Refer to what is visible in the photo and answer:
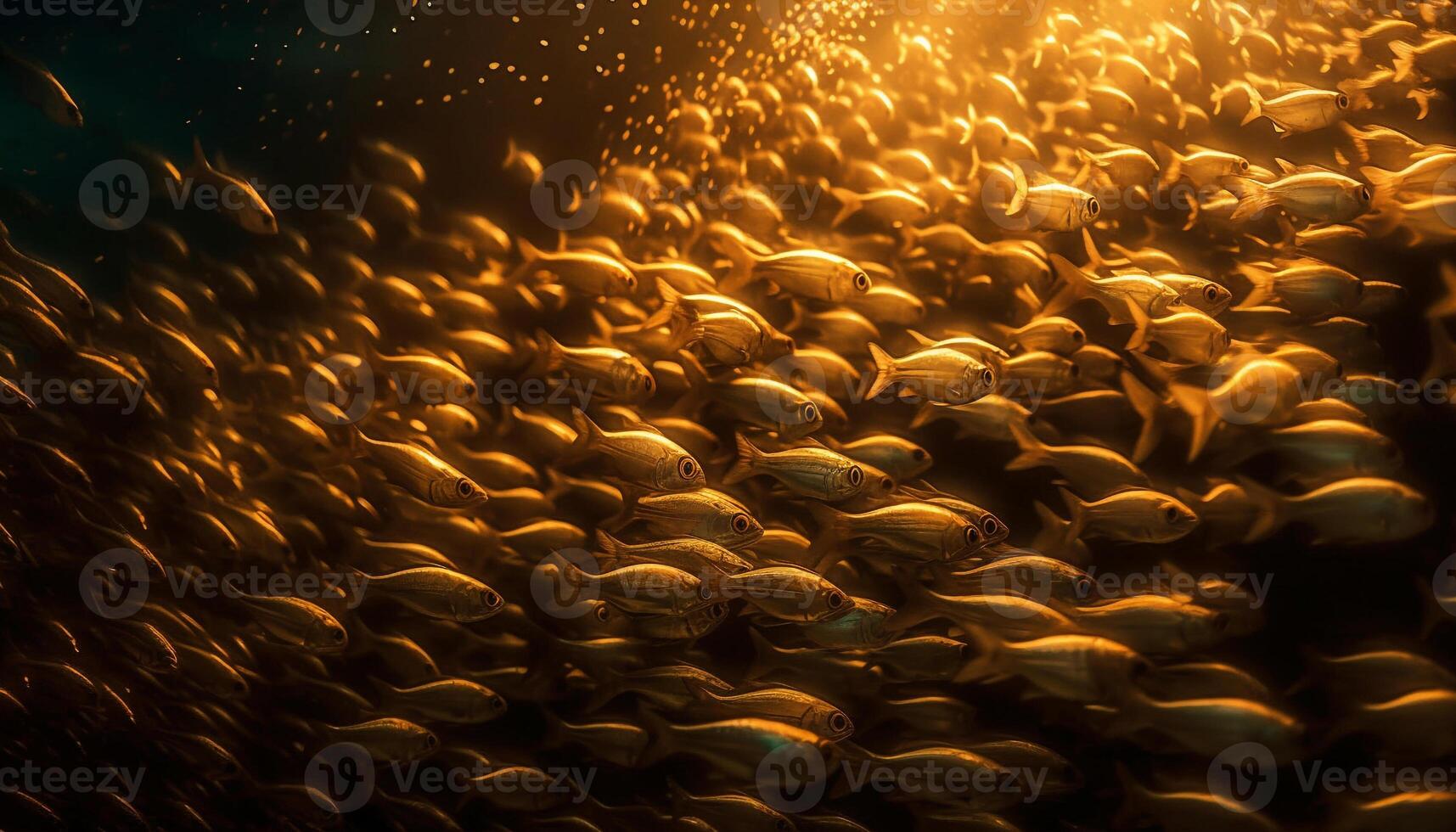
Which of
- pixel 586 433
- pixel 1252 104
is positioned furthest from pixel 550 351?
pixel 1252 104

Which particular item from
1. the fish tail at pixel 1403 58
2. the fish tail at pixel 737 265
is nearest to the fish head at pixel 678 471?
→ the fish tail at pixel 737 265

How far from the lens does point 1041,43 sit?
274 centimetres

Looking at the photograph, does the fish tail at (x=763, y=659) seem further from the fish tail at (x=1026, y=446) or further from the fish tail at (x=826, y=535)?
the fish tail at (x=1026, y=446)

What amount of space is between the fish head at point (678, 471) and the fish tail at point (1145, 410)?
1414mm

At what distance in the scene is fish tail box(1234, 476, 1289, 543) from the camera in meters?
2.51

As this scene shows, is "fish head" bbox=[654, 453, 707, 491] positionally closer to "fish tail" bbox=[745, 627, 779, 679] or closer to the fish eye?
the fish eye

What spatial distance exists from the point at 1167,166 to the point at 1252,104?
13.9 inches

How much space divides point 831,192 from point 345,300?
165 cm

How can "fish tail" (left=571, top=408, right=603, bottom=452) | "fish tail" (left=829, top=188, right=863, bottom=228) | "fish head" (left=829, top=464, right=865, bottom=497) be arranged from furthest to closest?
"fish tail" (left=829, top=188, right=863, bottom=228) < "fish tail" (left=571, top=408, right=603, bottom=452) < "fish head" (left=829, top=464, right=865, bottom=497)

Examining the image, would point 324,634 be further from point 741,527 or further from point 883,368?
point 883,368

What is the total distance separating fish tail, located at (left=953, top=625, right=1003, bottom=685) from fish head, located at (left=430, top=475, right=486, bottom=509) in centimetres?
154

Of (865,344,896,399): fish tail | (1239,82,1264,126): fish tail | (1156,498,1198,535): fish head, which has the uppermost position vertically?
(1239,82,1264,126): fish tail

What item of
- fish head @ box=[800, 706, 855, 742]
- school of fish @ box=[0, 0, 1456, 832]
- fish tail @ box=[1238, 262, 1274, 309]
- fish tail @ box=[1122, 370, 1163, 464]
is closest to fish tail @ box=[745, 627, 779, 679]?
school of fish @ box=[0, 0, 1456, 832]

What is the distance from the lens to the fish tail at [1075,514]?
2.46 meters
